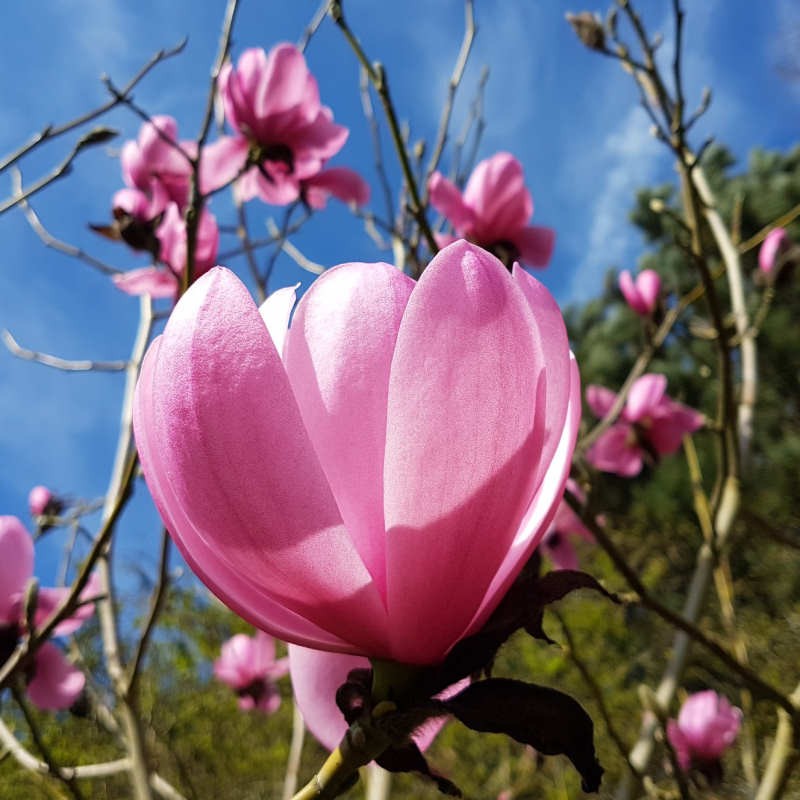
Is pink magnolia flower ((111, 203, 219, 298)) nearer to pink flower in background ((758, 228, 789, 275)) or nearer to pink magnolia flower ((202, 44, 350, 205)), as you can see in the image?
pink magnolia flower ((202, 44, 350, 205))

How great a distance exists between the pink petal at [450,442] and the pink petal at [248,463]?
23 mm

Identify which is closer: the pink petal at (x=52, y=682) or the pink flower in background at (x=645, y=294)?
the pink petal at (x=52, y=682)

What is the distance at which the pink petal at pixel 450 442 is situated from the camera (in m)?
0.33

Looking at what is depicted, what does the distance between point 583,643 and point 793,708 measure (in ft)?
15.2

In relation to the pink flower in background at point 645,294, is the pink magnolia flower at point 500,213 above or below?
below

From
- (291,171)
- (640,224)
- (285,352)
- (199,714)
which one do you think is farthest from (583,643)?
(640,224)

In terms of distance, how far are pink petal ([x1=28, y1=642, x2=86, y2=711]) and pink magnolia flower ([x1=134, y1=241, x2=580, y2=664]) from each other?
2.82 ft

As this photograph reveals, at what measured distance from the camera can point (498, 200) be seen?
1334 mm

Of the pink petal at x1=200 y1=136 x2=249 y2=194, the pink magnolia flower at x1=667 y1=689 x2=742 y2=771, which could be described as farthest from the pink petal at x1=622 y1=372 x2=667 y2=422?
the pink petal at x1=200 y1=136 x2=249 y2=194

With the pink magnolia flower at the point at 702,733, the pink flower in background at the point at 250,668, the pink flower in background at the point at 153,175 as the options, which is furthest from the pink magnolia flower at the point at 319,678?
the pink flower in background at the point at 250,668

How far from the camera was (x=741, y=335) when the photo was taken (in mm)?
1530

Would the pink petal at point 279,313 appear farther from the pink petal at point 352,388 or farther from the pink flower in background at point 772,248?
the pink flower in background at point 772,248

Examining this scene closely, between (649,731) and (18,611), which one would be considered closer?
(18,611)

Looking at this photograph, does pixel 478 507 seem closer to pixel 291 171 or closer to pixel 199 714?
pixel 291 171
